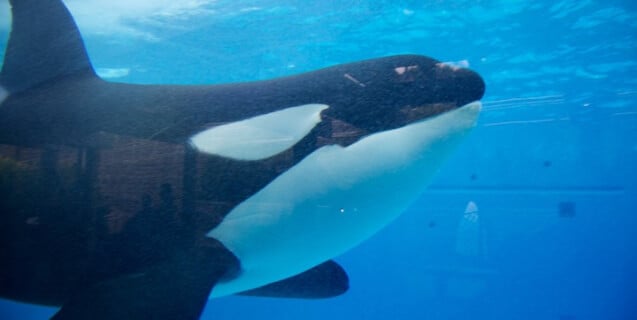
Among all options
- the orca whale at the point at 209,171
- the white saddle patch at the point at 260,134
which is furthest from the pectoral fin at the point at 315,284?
the white saddle patch at the point at 260,134

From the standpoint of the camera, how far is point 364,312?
2036 cm

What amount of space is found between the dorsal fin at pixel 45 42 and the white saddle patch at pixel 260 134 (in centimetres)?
148

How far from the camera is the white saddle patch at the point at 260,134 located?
8.43ft

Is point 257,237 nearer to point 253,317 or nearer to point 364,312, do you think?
point 253,317

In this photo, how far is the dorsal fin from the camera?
3262 millimetres

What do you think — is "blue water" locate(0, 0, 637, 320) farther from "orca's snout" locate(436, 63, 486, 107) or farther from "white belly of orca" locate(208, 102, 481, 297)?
"orca's snout" locate(436, 63, 486, 107)

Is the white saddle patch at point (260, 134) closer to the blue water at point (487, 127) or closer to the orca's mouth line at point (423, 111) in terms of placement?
the orca's mouth line at point (423, 111)

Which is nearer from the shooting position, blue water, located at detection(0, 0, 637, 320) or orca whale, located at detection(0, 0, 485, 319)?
orca whale, located at detection(0, 0, 485, 319)

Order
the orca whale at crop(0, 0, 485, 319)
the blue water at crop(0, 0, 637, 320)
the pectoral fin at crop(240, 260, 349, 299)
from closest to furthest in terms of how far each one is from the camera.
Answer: the orca whale at crop(0, 0, 485, 319), the pectoral fin at crop(240, 260, 349, 299), the blue water at crop(0, 0, 637, 320)

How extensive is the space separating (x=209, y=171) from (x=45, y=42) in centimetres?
197

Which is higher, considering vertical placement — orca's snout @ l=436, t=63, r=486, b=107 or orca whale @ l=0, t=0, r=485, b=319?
orca's snout @ l=436, t=63, r=486, b=107

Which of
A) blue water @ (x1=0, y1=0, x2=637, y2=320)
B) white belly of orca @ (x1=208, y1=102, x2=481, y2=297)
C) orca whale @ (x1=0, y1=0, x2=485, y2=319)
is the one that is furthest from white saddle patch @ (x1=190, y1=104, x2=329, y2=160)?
blue water @ (x1=0, y1=0, x2=637, y2=320)

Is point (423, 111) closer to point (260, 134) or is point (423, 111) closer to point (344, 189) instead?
point (344, 189)

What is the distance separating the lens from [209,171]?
258 centimetres
